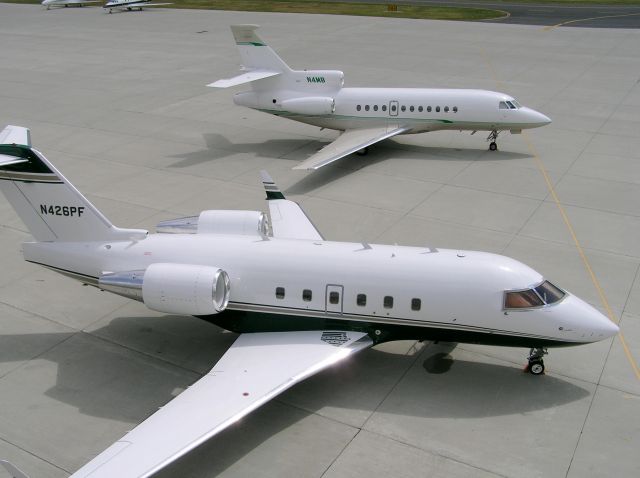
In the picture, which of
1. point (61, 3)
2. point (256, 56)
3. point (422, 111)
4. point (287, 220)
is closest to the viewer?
point (287, 220)

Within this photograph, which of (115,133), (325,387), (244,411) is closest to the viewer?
(244,411)

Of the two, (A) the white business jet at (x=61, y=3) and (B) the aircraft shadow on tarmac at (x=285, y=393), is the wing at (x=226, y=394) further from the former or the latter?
(A) the white business jet at (x=61, y=3)

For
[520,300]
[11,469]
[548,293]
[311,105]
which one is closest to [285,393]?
[520,300]

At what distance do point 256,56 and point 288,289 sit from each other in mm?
16918

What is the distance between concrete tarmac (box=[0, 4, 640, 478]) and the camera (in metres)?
11.2

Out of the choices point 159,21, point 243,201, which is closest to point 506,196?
point 243,201

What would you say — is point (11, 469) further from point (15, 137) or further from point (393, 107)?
point (393, 107)

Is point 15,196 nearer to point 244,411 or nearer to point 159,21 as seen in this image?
point 244,411

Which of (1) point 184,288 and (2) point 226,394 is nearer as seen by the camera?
(2) point 226,394

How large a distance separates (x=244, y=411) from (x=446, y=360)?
489 centimetres

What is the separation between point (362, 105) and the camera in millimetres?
26094

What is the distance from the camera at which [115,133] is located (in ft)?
94.5

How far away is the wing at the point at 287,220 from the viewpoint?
52.9 feet

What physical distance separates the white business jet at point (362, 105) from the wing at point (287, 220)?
735cm
